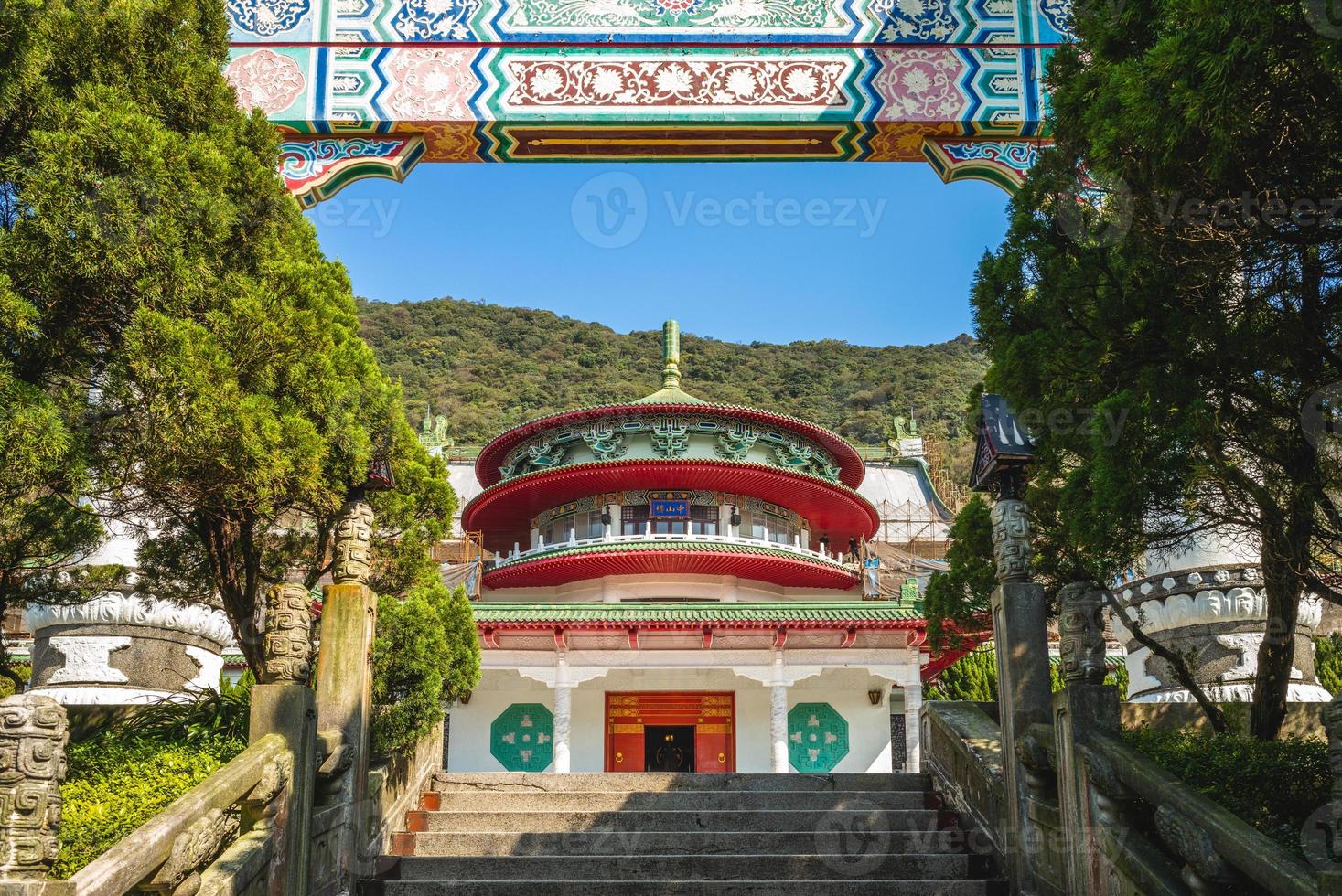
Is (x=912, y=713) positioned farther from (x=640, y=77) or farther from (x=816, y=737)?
(x=640, y=77)

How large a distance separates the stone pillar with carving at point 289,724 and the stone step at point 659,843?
6.16 feet

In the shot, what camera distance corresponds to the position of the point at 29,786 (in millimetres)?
3807

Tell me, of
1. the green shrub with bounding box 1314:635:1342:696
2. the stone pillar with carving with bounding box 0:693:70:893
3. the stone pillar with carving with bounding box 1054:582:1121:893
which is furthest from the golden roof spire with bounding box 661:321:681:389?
the stone pillar with carving with bounding box 0:693:70:893

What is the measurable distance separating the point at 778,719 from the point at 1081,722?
44.0 feet

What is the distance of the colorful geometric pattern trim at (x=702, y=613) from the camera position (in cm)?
1848

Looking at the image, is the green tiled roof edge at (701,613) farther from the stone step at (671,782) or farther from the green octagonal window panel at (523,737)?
the stone step at (671,782)

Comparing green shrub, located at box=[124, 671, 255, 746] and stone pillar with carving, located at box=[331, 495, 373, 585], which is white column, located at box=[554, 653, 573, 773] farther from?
stone pillar with carving, located at box=[331, 495, 373, 585]

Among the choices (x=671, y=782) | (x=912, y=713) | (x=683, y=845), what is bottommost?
(x=683, y=845)

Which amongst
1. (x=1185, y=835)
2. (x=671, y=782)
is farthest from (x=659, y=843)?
(x=1185, y=835)

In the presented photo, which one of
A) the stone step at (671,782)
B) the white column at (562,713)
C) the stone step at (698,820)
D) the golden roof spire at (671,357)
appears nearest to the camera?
the stone step at (698,820)

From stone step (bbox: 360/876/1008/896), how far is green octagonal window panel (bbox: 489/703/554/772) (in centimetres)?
1223

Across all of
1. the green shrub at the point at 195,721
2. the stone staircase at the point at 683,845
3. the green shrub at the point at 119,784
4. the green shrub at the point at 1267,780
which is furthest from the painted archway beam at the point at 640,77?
the green shrub at the point at 1267,780

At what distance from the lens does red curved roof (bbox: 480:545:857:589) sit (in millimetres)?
20703

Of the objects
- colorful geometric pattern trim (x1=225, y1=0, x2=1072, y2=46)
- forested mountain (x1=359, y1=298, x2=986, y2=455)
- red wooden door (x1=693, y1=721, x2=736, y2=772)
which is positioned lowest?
red wooden door (x1=693, y1=721, x2=736, y2=772)
